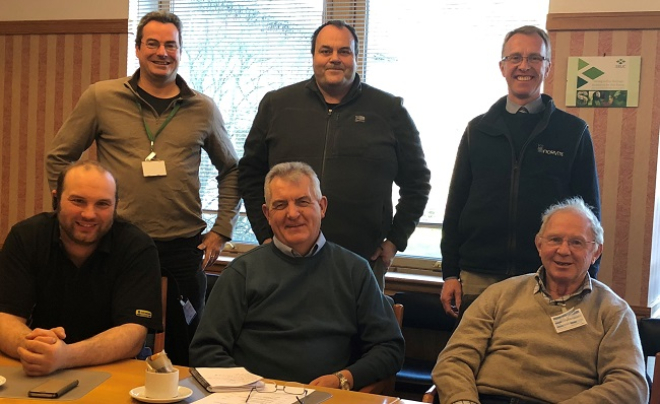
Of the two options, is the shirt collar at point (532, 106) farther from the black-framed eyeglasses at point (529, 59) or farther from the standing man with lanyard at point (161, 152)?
the standing man with lanyard at point (161, 152)

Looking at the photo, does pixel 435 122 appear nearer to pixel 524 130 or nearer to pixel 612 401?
pixel 524 130

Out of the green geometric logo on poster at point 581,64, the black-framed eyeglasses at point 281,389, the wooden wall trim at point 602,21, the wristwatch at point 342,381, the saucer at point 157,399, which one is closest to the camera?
the saucer at point 157,399

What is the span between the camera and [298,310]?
259cm

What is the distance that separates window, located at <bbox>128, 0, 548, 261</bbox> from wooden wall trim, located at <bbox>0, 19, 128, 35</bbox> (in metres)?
0.10

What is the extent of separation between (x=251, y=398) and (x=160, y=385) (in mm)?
230

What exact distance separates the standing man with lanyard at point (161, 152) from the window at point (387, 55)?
4.10ft

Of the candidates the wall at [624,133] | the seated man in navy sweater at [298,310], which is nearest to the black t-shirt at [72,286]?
the seated man in navy sweater at [298,310]

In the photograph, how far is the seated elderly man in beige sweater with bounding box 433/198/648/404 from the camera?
242cm

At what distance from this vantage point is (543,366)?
2.47 metres

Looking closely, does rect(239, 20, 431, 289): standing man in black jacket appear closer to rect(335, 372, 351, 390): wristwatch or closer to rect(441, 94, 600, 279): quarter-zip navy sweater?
rect(441, 94, 600, 279): quarter-zip navy sweater

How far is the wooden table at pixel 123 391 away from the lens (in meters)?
1.89

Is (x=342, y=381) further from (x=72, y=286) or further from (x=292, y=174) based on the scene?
(x=72, y=286)

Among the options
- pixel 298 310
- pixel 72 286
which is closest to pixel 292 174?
pixel 298 310

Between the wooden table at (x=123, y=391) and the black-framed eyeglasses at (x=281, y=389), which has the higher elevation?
the black-framed eyeglasses at (x=281, y=389)
